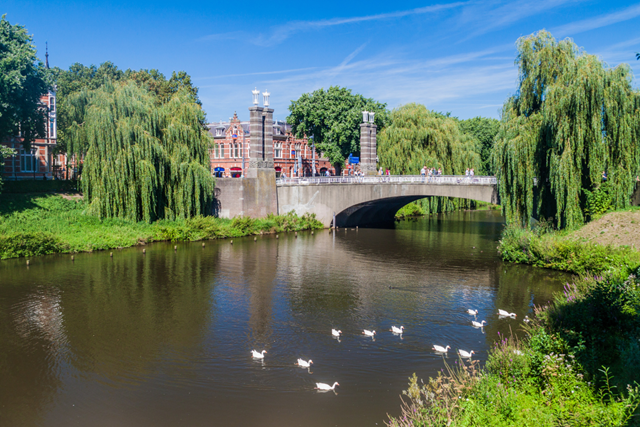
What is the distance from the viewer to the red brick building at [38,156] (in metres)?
41.7

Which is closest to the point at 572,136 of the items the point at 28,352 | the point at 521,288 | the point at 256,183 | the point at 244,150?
the point at 521,288

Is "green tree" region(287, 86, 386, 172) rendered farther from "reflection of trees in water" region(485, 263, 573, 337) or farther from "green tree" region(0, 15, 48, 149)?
"reflection of trees in water" region(485, 263, 573, 337)

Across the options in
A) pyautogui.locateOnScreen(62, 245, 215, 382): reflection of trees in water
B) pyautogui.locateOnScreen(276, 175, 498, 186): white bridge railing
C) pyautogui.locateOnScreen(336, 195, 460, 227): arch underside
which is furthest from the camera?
pyautogui.locateOnScreen(336, 195, 460, 227): arch underside

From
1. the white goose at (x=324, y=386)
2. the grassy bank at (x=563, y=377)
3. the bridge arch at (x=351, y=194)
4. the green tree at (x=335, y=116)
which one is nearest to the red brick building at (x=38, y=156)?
the bridge arch at (x=351, y=194)

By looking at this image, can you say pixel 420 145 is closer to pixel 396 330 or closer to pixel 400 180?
pixel 400 180

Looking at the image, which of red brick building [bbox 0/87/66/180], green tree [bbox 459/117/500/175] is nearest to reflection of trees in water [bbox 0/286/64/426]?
red brick building [bbox 0/87/66/180]

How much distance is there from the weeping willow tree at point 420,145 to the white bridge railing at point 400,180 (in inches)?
297

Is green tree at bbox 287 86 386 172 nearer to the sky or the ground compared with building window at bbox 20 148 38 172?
nearer to the sky

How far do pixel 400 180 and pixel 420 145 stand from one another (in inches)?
397

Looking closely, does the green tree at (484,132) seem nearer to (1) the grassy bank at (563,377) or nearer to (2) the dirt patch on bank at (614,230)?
(2) the dirt patch on bank at (614,230)

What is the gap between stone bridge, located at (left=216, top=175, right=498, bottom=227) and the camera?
39.0 meters

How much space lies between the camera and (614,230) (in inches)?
932

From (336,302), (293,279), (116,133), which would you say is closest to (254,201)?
(116,133)

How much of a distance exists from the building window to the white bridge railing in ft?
68.0
